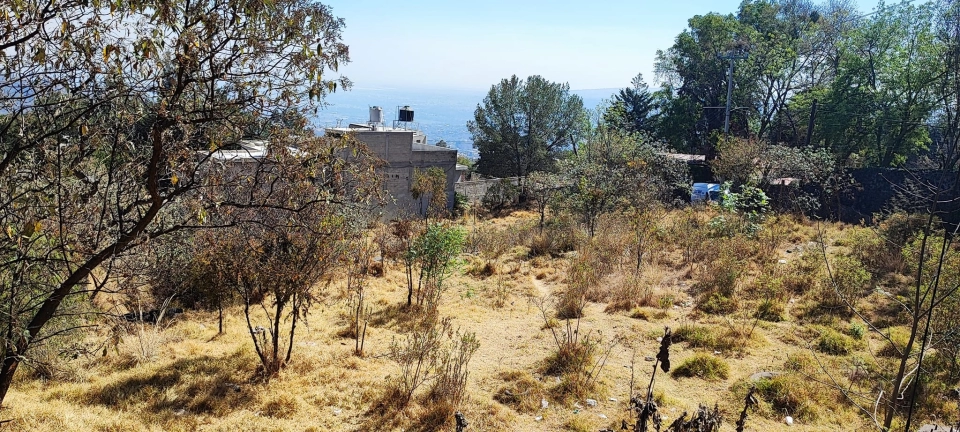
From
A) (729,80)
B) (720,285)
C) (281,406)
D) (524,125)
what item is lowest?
(281,406)

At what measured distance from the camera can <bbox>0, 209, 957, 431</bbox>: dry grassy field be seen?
5477mm

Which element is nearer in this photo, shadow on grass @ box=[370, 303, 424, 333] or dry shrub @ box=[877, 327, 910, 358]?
dry shrub @ box=[877, 327, 910, 358]

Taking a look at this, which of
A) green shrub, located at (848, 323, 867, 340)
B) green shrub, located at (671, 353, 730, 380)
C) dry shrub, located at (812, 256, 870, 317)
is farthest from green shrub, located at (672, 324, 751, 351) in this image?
dry shrub, located at (812, 256, 870, 317)

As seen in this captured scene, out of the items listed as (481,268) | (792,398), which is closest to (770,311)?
(792,398)

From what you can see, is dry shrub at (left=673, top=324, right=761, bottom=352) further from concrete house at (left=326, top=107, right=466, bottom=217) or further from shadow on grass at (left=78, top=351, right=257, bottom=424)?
concrete house at (left=326, top=107, right=466, bottom=217)

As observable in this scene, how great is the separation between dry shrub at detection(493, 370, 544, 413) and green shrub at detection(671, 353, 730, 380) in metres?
1.85

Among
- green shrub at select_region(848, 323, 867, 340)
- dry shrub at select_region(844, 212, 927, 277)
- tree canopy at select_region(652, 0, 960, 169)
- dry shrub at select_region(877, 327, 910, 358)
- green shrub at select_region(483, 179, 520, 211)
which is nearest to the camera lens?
dry shrub at select_region(877, 327, 910, 358)

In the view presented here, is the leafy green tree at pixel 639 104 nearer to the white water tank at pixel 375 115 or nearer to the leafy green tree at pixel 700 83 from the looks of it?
the leafy green tree at pixel 700 83

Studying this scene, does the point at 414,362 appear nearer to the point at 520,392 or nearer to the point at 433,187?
the point at 520,392

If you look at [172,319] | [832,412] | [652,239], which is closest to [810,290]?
[652,239]

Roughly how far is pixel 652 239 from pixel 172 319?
9421 millimetres

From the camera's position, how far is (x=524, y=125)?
30812 mm

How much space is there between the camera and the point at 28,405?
513 cm

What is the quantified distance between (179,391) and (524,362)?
3956mm
